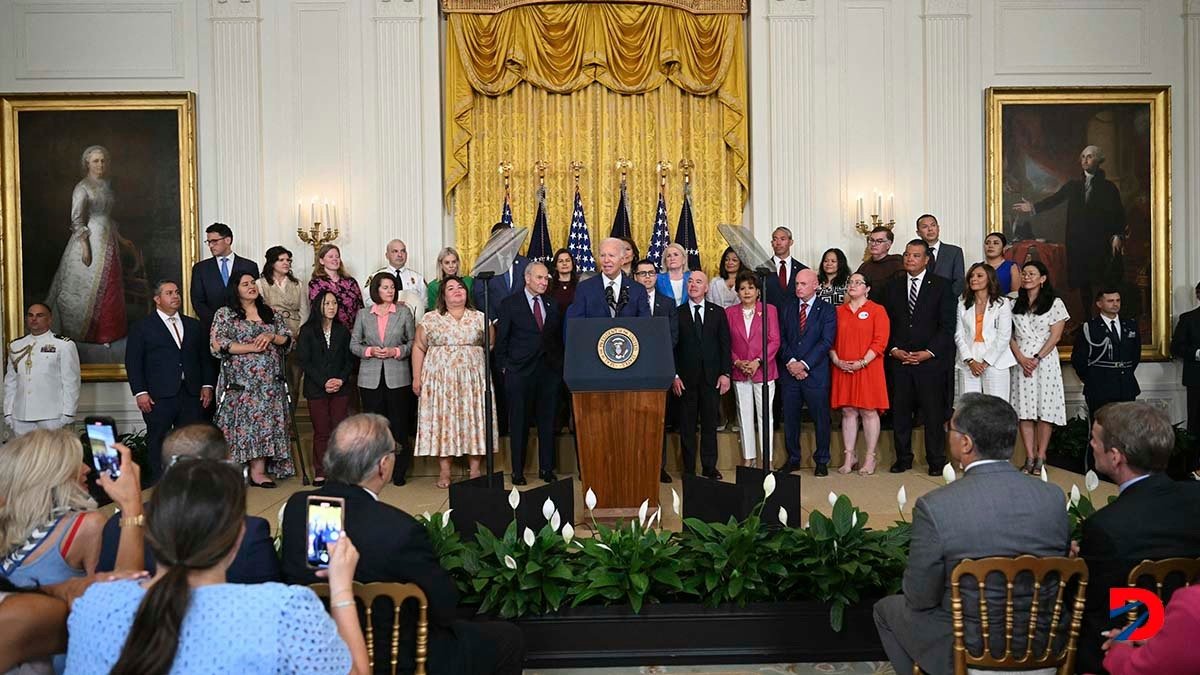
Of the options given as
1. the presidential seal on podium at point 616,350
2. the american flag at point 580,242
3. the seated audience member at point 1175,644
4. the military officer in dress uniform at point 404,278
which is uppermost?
the american flag at point 580,242

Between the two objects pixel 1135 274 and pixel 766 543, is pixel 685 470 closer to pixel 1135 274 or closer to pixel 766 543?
pixel 766 543

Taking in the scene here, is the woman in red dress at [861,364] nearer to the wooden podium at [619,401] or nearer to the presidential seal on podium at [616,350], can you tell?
the wooden podium at [619,401]

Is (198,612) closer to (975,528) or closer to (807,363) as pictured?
(975,528)

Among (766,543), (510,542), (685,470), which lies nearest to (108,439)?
(510,542)

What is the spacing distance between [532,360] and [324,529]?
17.1 feet

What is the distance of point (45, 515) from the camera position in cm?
250

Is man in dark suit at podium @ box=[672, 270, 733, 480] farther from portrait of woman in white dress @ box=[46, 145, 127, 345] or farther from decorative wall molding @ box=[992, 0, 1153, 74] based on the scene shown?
portrait of woman in white dress @ box=[46, 145, 127, 345]

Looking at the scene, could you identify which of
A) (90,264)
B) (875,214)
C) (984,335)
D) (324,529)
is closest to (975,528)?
(324,529)

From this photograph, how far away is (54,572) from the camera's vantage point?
251 centimetres

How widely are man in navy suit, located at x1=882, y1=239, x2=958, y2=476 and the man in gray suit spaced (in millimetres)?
4876

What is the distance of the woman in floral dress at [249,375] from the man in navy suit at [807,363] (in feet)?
12.6

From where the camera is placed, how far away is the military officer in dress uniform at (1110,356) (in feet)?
27.0

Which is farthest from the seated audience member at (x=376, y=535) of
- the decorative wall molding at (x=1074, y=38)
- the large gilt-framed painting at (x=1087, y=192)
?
the decorative wall molding at (x=1074, y=38)

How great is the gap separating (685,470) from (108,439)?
5.34 metres
